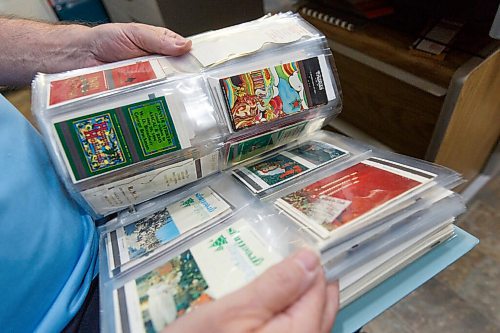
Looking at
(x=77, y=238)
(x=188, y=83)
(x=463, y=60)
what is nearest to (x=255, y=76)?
(x=188, y=83)

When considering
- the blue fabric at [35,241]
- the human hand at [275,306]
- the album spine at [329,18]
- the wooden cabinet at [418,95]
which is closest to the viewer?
the human hand at [275,306]

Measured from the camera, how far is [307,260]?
0.95ft

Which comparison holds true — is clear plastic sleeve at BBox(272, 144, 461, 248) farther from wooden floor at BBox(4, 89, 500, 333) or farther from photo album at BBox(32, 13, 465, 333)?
wooden floor at BBox(4, 89, 500, 333)

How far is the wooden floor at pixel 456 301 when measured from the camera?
0.90 metres

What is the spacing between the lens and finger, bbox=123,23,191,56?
466 mm

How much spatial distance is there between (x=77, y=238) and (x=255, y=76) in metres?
0.33

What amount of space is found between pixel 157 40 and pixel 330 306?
414 mm

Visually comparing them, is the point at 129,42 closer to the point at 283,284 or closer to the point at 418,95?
the point at 283,284

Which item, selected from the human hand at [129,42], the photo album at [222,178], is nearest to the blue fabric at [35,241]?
the photo album at [222,178]

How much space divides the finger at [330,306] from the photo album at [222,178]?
0.01 meters

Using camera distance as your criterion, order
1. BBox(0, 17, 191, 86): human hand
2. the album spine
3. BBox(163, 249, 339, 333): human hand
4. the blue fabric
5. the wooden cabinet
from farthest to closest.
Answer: the album spine, the wooden cabinet, BBox(0, 17, 191, 86): human hand, the blue fabric, BBox(163, 249, 339, 333): human hand

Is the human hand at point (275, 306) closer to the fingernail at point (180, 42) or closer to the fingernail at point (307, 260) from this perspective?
the fingernail at point (307, 260)

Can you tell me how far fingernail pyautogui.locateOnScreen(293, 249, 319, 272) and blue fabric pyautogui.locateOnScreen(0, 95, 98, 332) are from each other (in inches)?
12.1

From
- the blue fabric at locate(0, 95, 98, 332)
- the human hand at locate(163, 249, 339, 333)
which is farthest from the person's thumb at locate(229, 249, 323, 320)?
the blue fabric at locate(0, 95, 98, 332)
